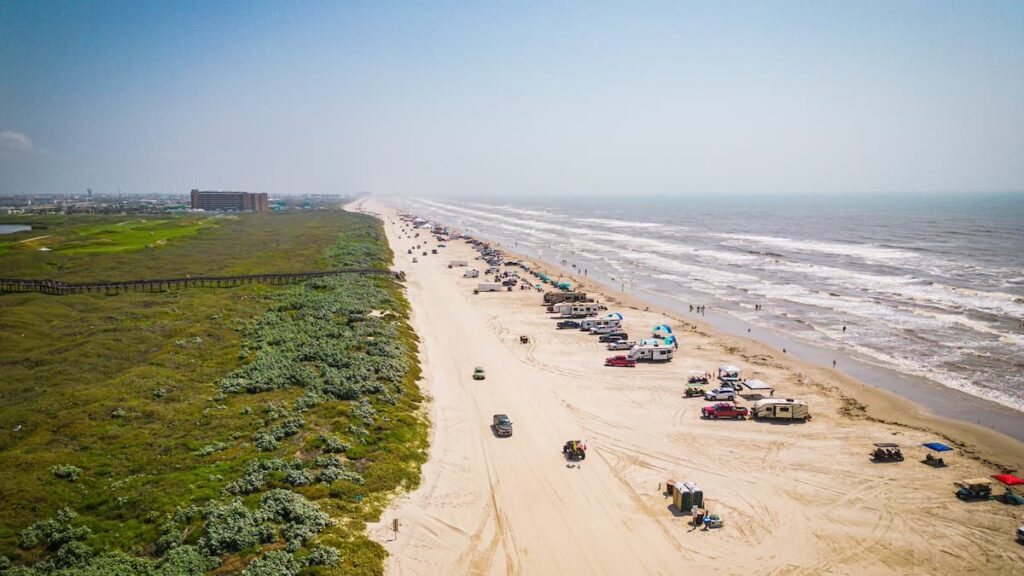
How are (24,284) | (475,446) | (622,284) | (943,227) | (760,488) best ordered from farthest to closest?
(943,227) → (622,284) → (24,284) → (475,446) → (760,488)

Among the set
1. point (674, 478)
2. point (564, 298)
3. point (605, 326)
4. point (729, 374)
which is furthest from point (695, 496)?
point (564, 298)

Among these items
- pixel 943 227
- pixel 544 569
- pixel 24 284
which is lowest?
pixel 544 569

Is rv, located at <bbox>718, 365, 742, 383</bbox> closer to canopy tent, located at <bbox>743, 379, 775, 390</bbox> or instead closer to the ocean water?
canopy tent, located at <bbox>743, 379, 775, 390</bbox>

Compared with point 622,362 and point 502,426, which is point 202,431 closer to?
point 502,426

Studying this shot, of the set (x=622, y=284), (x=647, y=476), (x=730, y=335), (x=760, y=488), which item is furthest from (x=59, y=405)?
(x=622, y=284)

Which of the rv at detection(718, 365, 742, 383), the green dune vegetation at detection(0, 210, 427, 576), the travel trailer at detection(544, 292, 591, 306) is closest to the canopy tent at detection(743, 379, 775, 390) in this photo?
the rv at detection(718, 365, 742, 383)

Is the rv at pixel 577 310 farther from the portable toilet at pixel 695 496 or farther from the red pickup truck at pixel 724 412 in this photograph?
the portable toilet at pixel 695 496

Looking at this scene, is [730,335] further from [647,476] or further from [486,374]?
[647,476]
